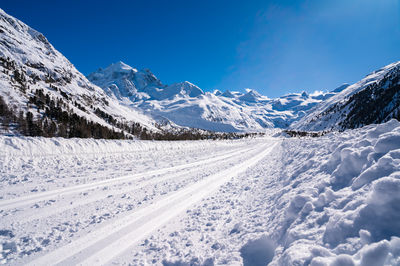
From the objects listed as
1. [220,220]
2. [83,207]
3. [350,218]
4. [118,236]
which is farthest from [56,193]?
[350,218]

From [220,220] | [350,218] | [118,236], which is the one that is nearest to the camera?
[350,218]

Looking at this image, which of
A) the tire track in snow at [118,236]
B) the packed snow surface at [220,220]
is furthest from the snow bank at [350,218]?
the tire track in snow at [118,236]

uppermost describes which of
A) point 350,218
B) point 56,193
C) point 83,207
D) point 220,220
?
point 350,218

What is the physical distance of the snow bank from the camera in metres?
2.45

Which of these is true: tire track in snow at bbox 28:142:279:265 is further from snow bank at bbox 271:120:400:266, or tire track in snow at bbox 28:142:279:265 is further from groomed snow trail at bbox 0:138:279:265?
snow bank at bbox 271:120:400:266

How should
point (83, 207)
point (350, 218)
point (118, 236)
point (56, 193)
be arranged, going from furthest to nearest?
point (56, 193)
point (83, 207)
point (118, 236)
point (350, 218)

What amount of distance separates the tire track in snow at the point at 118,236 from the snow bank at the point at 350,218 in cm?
336

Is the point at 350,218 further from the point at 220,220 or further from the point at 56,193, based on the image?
the point at 56,193

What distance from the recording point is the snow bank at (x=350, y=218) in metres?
2.45

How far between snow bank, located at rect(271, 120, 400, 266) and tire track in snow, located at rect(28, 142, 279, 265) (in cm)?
336

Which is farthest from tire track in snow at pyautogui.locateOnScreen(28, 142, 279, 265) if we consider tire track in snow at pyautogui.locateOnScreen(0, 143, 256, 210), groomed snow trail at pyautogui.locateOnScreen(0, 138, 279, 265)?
tire track in snow at pyautogui.locateOnScreen(0, 143, 256, 210)

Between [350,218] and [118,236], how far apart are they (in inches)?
202

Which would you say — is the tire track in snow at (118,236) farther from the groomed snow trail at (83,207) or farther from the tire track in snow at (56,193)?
the tire track in snow at (56,193)

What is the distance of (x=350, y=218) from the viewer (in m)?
2.98
